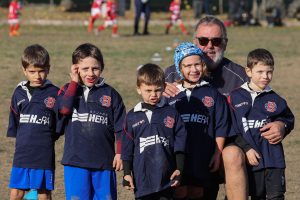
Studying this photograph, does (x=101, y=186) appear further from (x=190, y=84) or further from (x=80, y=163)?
(x=190, y=84)

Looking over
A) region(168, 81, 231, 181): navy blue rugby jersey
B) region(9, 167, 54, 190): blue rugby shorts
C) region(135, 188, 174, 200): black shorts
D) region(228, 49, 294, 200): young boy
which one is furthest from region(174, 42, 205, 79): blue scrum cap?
region(9, 167, 54, 190): blue rugby shorts

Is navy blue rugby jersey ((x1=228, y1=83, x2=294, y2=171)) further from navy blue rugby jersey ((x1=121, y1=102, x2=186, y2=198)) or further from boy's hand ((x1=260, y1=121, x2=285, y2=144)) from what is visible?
navy blue rugby jersey ((x1=121, y1=102, x2=186, y2=198))

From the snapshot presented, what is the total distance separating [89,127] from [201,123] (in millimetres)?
879

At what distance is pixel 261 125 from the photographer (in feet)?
22.9

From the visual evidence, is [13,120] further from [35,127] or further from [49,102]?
[49,102]

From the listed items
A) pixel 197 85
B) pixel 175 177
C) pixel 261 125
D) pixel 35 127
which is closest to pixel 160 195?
pixel 175 177

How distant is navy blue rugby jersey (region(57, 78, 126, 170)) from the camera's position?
6.90 m

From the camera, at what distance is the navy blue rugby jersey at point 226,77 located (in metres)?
7.57

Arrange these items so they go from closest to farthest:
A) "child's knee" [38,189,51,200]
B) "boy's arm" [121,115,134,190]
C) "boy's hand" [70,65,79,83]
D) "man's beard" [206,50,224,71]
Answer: "boy's arm" [121,115,134,190]
"boy's hand" [70,65,79,83]
"child's knee" [38,189,51,200]
"man's beard" [206,50,224,71]

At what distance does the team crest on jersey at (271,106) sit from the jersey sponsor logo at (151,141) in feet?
3.16

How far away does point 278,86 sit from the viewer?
16328mm

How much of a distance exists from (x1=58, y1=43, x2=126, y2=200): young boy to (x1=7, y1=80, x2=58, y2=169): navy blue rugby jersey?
39cm

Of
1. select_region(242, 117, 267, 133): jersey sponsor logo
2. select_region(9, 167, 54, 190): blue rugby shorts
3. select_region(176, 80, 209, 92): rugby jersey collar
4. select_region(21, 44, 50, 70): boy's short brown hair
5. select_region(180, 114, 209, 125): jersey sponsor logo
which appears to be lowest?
select_region(9, 167, 54, 190): blue rugby shorts

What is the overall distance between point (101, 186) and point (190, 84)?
3.51ft
